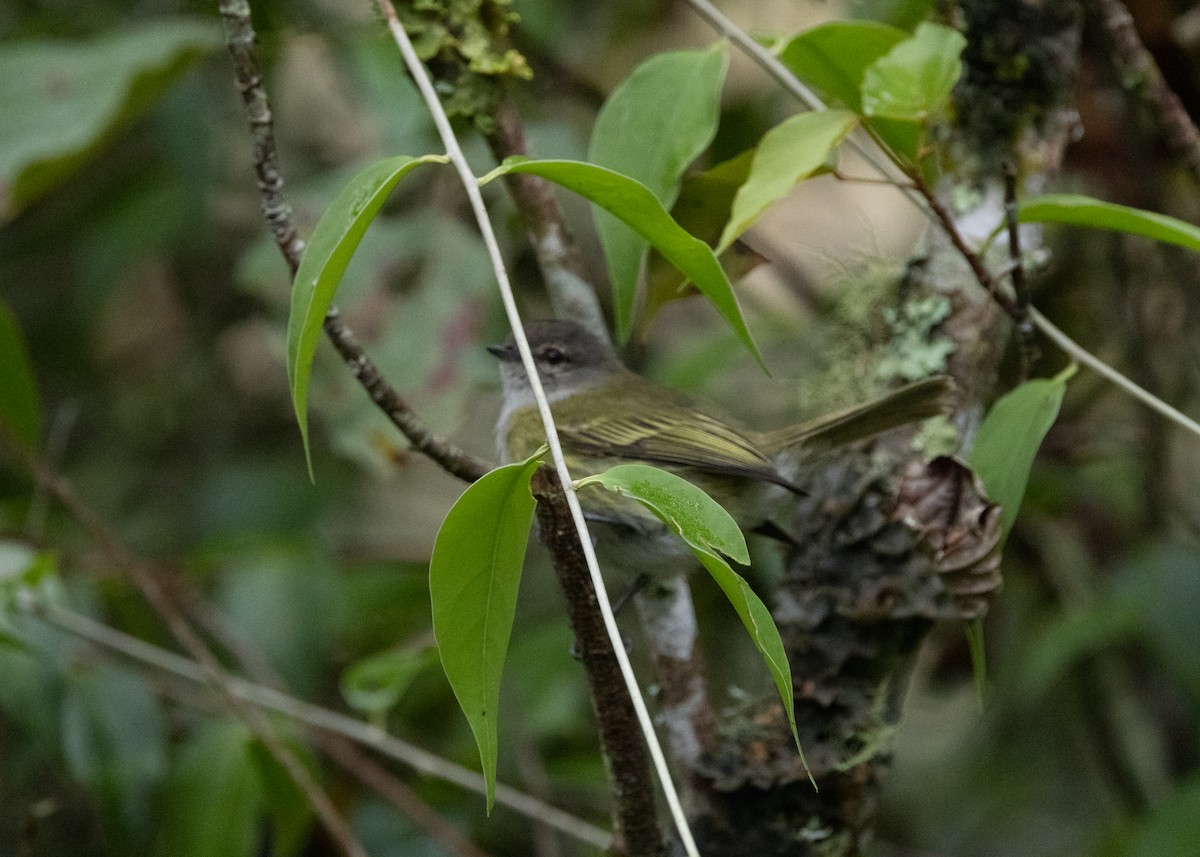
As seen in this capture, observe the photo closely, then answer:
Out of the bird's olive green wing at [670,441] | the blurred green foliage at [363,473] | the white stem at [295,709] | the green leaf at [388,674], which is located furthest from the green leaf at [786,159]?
the white stem at [295,709]

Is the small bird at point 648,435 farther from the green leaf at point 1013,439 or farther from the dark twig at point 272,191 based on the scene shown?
the dark twig at point 272,191

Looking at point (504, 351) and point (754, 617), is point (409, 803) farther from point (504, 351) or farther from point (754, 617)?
point (754, 617)

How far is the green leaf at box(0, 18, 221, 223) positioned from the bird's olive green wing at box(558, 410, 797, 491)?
1366mm

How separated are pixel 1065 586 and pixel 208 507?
2661mm

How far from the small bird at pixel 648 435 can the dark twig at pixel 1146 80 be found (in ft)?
2.07

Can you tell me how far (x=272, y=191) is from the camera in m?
1.67

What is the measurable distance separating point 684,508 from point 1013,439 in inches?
27.5

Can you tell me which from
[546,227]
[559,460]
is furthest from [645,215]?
[546,227]

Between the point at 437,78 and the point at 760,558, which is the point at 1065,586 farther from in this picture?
the point at 437,78

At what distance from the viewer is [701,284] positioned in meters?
1.50

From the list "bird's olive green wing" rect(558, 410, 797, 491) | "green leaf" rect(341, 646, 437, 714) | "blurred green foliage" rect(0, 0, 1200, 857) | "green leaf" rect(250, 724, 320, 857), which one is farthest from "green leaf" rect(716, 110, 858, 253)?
"green leaf" rect(250, 724, 320, 857)

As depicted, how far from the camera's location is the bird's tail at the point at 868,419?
2053 millimetres

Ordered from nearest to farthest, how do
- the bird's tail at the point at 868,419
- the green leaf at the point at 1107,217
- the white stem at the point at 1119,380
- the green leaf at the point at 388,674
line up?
the green leaf at the point at 1107,217
the white stem at the point at 1119,380
the bird's tail at the point at 868,419
the green leaf at the point at 388,674

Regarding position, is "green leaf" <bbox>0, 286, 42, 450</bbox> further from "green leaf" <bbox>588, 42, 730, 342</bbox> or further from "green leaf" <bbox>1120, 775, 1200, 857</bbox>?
"green leaf" <bbox>1120, 775, 1200, 857</bbox>
